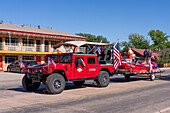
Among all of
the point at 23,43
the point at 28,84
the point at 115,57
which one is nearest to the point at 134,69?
the point at 115,57

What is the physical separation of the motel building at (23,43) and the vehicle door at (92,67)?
21823mm

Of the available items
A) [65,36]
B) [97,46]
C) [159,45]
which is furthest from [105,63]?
[159,45]

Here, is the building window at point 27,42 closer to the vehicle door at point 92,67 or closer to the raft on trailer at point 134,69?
the raft on trailer at point 134,69

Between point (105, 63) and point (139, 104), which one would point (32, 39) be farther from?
point (139, 104)

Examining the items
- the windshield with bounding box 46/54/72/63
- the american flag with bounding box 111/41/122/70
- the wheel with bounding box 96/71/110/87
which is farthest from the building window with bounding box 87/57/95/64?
the american flag with bounding box 111/41/122/70

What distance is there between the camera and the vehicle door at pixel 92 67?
1173 centimetres

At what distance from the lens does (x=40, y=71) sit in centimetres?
994

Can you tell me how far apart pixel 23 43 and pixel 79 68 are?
2539 cm

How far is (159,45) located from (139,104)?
90.2 metres

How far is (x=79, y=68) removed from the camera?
1120 centimetres

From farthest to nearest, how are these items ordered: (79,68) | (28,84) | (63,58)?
1. (63,58)
2. (79,68)
3. (28,84)

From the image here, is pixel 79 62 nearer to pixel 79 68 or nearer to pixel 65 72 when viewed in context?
pixel 79 68

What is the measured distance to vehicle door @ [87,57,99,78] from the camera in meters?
11.7

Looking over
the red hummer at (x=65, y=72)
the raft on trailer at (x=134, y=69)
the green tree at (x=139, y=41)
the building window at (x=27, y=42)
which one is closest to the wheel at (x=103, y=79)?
the red hummer at (x=65, y=72)
